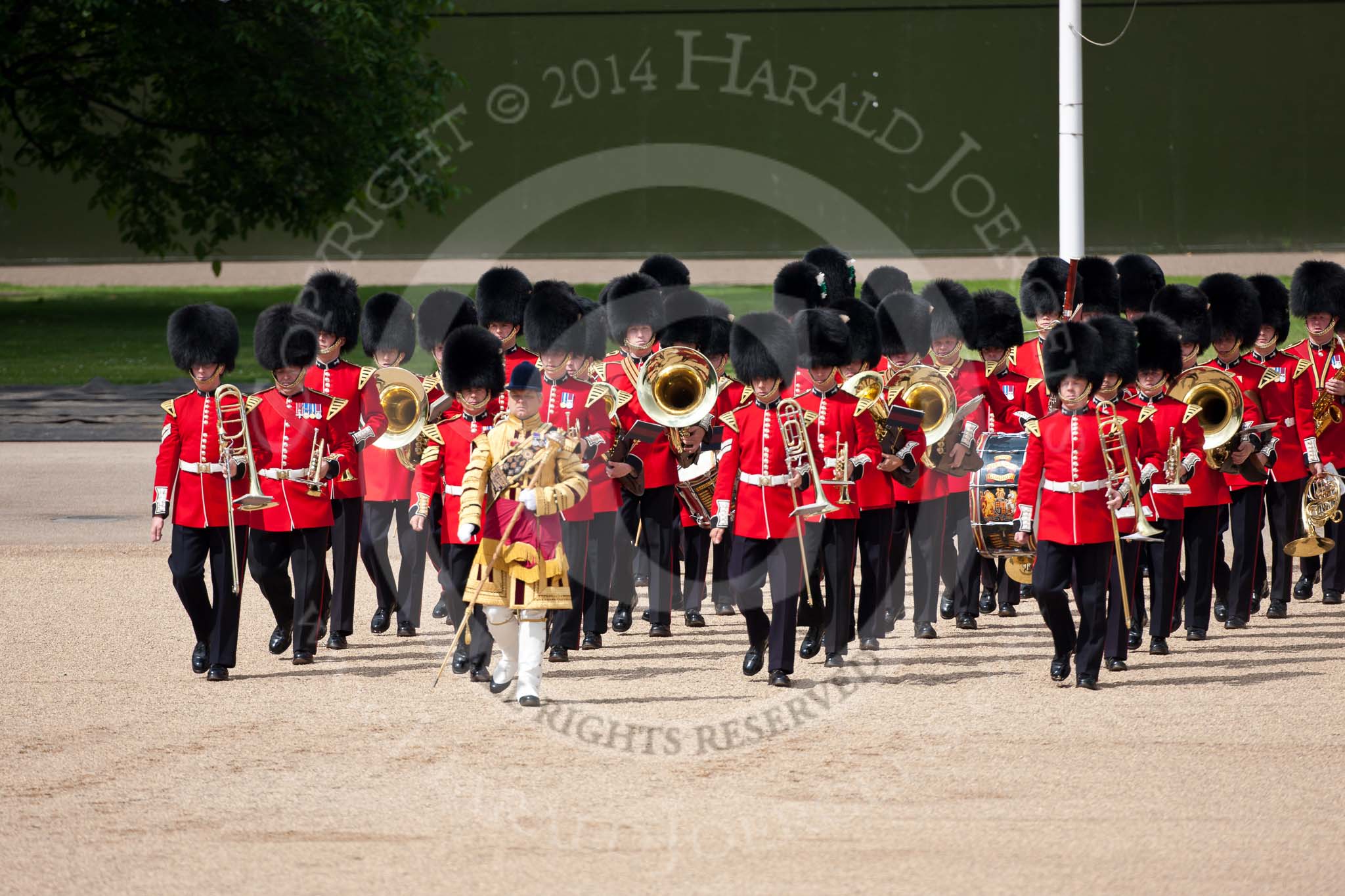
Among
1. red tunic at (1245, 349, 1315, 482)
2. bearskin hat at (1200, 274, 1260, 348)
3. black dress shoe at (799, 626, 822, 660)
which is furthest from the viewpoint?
bearskin hat at (1200, 274, 1260, 348)

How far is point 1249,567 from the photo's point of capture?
8500 mm

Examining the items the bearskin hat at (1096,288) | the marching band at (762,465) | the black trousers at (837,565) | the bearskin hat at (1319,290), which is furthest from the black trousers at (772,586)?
the bearskin hat at (1319,290)

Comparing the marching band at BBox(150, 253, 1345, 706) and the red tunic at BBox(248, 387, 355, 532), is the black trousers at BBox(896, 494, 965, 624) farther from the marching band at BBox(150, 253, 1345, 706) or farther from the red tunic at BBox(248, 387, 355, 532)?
the red tunic at BBox(248, 387, 355, 532)

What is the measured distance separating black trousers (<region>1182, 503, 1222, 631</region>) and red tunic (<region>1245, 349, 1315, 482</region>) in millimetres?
766

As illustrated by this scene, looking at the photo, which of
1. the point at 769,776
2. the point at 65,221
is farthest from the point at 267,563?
the point at 65,221

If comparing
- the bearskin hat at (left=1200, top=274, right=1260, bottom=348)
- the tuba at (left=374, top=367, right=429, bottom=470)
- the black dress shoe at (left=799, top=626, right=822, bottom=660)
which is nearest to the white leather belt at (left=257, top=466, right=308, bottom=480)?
the tuba at (left=374, top=367, right=429, bottom=470)

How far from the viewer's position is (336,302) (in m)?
9.00

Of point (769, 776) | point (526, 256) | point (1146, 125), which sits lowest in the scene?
point (769, 776)

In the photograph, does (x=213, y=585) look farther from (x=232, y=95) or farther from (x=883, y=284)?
(x=232, y=95)

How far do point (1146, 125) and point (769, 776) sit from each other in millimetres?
25200

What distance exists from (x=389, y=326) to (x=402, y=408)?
91 cm

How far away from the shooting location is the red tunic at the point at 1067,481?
23.6ft

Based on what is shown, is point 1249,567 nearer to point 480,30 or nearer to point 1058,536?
point 1058,536

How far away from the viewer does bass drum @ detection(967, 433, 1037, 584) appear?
802 centimetres
